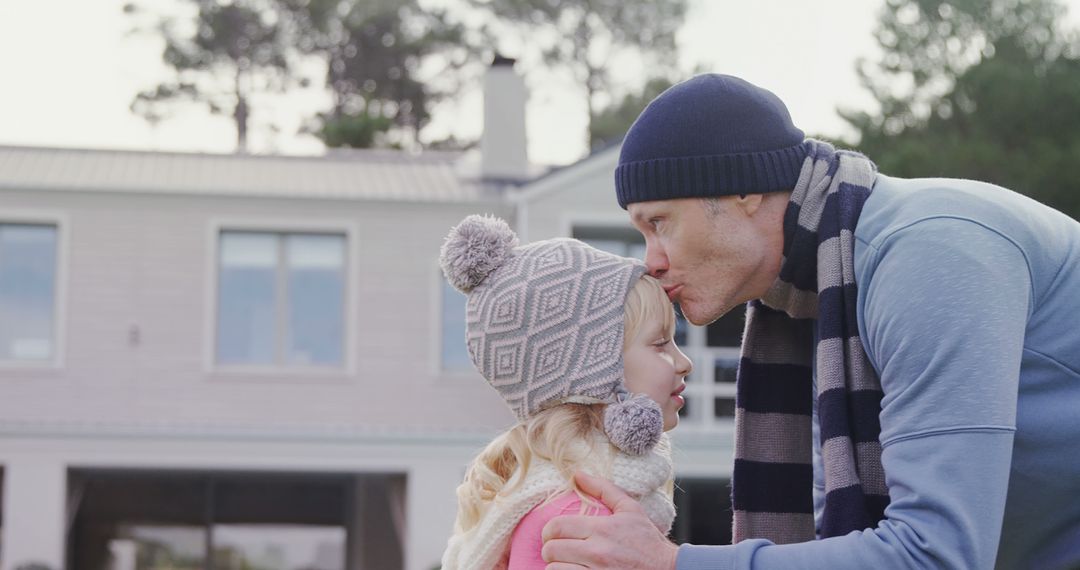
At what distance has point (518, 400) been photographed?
3.10 m

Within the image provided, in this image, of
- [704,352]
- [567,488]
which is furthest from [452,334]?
[567,488]

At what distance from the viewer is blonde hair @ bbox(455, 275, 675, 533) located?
3047 mm

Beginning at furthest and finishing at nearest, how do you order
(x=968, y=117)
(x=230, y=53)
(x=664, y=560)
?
(x=230, y=53) < (x=968, y=117) < (x=664, y=560)

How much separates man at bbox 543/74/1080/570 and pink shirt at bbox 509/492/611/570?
0.20 ft

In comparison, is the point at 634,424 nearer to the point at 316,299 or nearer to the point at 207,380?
the point at 316,299

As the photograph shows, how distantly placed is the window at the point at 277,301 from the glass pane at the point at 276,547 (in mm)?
2480

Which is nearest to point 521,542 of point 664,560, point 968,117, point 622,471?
point 622,471

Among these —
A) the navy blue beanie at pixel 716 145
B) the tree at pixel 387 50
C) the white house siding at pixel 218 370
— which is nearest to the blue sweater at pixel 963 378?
the navy blue beanie at pixel 716 145

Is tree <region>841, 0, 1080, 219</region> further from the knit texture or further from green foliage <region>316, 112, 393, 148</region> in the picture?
the knit texture

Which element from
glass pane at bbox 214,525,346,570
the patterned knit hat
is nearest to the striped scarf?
the patterned knit hat

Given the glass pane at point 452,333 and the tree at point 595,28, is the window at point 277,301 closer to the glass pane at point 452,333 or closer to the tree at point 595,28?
the glass pane at point 452,333

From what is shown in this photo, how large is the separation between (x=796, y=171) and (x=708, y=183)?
0.57 ft

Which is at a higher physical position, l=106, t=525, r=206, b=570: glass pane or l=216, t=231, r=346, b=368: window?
l=216, t=231, r=346, b=368: window

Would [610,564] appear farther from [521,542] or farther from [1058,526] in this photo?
[1058,526]
